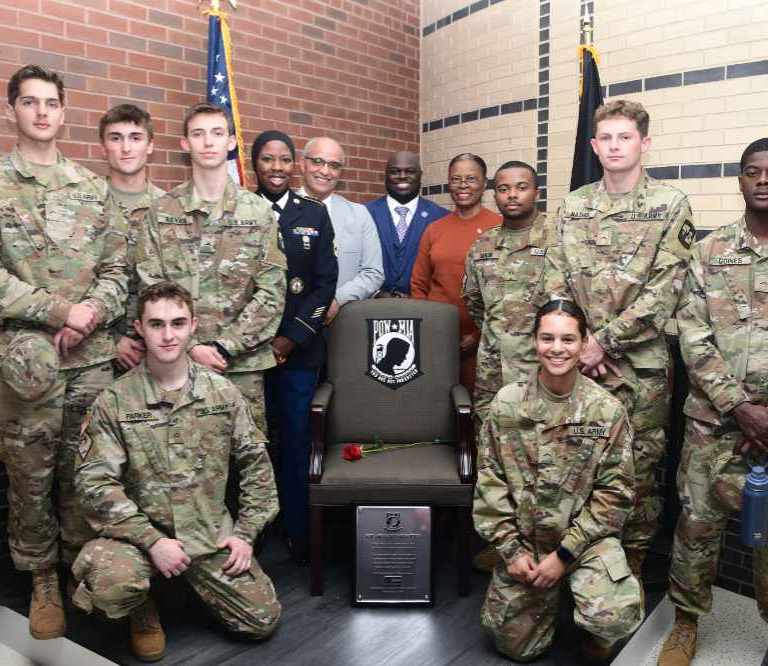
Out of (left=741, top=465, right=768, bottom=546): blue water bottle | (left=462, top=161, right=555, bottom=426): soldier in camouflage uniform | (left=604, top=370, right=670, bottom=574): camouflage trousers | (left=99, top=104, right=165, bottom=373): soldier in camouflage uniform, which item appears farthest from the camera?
(left=462, top=161, right=555, bottom=426): soldier in camouflage uniform

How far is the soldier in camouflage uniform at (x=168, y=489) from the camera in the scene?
242 centimetres

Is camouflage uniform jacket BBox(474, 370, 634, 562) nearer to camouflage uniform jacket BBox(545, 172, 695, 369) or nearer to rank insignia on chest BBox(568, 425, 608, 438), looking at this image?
rank insignia on chest BBox(568, 425, 608, 438)

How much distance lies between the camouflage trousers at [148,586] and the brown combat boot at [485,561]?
90cm

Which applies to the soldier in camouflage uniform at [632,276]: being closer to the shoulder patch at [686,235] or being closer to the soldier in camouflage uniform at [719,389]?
the shoulder patch at [686,235]

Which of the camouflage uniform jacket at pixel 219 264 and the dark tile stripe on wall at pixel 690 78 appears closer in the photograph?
the camouflage uniform jacket at pixel 219 264

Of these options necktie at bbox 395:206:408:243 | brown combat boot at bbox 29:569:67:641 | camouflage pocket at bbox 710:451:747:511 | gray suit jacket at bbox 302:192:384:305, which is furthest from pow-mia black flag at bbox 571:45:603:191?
brown combat boot at bbox 29:569:67:641

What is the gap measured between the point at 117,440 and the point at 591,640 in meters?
1.71

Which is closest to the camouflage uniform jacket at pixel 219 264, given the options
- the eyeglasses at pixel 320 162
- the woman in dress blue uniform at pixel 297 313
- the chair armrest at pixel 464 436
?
the woman in dress blue uniform at pixel 297 313

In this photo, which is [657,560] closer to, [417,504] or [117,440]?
[417,504]

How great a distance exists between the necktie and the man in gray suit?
0.32m

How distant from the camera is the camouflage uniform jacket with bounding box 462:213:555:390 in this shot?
3088 millimetres

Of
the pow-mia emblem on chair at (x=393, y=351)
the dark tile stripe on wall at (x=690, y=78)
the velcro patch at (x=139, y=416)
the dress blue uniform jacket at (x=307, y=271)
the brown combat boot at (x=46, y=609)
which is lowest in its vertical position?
the brown combat boot at (x=46, y=609)

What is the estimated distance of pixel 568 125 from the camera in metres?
4.27

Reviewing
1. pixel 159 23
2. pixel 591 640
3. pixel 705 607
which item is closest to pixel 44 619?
pixel 591 640
